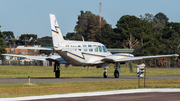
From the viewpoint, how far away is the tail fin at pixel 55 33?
3350 centimetres

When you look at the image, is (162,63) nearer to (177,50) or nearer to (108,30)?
(177,50)

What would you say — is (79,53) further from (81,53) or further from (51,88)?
(51,88)

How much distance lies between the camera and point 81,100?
16000 millimetres

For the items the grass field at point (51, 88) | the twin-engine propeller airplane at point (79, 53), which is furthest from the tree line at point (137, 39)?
the grass field at point (51, 88)

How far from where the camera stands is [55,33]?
112 feet

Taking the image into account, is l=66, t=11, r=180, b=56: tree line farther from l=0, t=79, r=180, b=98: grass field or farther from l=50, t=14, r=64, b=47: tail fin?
l=0, t=79, r=180, b=98: grass field

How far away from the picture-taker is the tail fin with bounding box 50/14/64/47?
110ft

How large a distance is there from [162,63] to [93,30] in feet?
275

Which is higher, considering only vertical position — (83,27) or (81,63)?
(83,27)

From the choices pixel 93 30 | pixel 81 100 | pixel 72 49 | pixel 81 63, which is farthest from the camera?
pixel 93 30

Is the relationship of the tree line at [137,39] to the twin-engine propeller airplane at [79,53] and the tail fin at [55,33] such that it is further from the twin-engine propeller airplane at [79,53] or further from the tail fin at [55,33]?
the tail fin at [55,33]

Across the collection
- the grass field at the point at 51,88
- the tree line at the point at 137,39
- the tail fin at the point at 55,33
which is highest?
the tree line at the point at 137,39

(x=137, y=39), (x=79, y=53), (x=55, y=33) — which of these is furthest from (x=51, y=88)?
(x=137, y=39)

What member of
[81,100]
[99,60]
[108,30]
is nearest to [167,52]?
[108,30]
